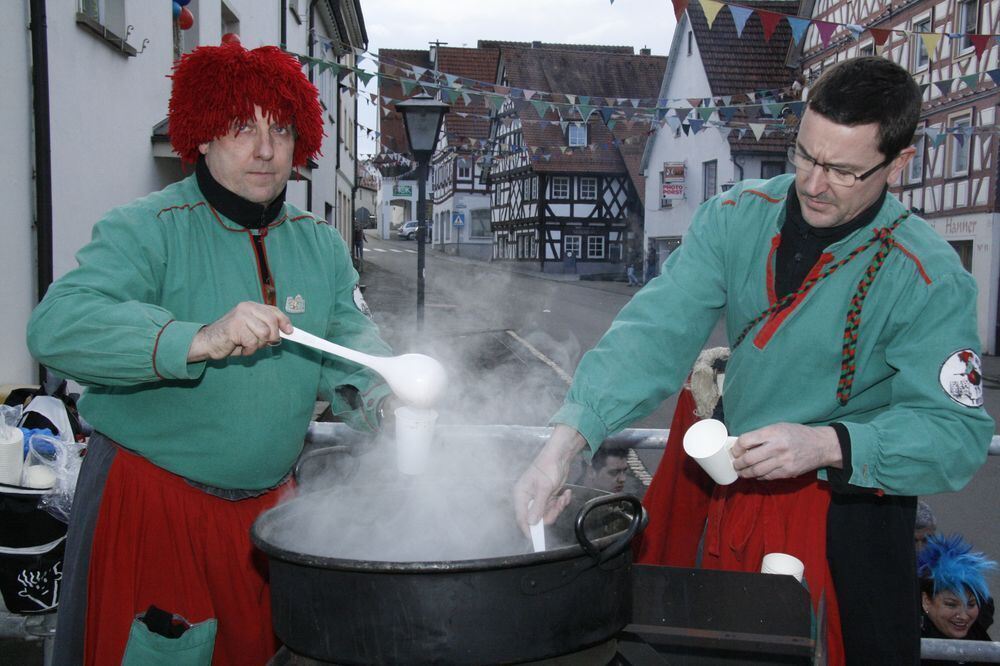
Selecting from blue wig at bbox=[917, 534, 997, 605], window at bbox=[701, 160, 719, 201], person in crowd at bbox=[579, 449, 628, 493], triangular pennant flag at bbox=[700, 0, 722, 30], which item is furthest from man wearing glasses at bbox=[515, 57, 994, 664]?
window at bbox=[701, 160, 719, 201]

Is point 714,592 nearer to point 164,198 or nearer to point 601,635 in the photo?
point 601,635

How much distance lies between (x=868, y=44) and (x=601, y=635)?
73.3 ft

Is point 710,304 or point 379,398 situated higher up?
point 710,304

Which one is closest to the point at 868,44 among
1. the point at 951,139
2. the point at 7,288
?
the point at 951,139

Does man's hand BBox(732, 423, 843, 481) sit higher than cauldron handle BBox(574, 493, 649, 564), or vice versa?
man's hand BBox(732, 423, 843, 481)

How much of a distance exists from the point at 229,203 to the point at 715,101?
78.9ft

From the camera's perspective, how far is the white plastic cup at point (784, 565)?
1.99m

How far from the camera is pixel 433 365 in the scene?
2.07 meters

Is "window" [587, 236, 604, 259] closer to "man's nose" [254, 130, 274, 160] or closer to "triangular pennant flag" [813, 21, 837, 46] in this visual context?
"triangular pennant flag" [813, 21, 837, 46]

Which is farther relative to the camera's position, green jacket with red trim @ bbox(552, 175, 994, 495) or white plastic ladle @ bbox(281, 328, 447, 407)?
white plastic ladle @ bbox(281, 328, 447, 407)

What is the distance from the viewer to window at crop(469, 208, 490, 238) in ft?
181

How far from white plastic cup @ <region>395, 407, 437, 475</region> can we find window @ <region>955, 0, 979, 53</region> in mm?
18597

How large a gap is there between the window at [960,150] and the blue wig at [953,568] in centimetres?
1649

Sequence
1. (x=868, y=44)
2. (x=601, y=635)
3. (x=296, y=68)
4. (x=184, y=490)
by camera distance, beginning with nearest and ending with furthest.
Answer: (x=601, y=635), (x=184, y=490), (x=296, y=68), (x=868, y=44)
